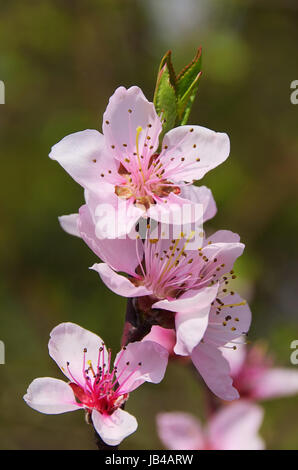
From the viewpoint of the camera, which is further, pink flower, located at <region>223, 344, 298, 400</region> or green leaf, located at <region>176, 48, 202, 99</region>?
pink flower, located at <region>223, 344, 298, 400</region>

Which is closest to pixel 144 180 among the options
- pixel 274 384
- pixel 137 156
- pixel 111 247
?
pixel 137 156

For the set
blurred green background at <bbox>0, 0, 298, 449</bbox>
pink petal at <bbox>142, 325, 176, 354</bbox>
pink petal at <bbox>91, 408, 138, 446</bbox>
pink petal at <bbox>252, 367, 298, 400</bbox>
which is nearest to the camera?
pink petal at <bbox>91, 408, 138, 446</bbox>

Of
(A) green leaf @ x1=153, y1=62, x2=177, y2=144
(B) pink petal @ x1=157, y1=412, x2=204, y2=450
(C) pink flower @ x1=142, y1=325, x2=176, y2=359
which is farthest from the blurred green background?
(A) green leaf @ x1=153, y1=62, x2=177, y2=144

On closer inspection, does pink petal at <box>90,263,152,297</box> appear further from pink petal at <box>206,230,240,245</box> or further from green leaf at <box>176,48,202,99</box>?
green leaf at <box>176,48,202,99</box>

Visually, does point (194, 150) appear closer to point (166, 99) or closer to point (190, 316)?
point (166, 99)

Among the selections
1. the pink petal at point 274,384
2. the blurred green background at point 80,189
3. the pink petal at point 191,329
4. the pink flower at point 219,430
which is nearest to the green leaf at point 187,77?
the pink petal at point 191,329

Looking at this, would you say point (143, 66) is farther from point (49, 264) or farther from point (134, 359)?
point (134, 359)
